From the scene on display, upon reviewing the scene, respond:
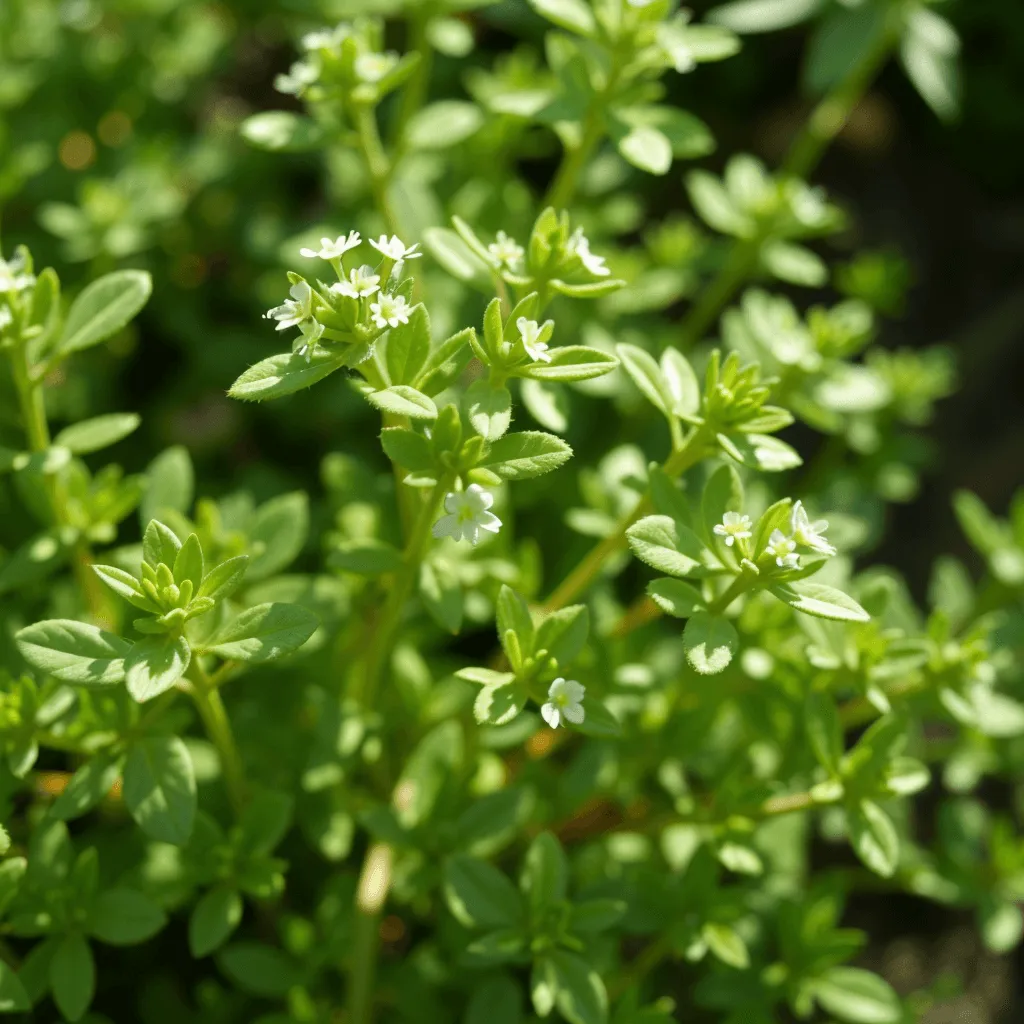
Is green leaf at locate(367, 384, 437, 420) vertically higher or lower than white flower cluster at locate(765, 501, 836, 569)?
higher

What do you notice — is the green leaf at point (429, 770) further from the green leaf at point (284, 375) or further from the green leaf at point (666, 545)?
the green leaf at point (284, 375)

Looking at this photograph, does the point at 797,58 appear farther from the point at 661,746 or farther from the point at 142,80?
the point at 661,746

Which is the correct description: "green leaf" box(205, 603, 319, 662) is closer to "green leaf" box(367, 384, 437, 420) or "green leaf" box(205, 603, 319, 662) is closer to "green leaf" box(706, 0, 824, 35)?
"green leaf" box(367, 384, 437, 420)

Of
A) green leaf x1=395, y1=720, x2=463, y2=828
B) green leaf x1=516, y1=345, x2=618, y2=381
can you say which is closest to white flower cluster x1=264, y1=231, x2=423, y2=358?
green leaf x1=516, y1=345, x2=618, y2=381

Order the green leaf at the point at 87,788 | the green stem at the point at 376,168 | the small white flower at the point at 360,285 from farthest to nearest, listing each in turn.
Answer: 1. the green stem at the point at 376,168
2. the green leaf at the point at 87,788
3. the small white flower at the point at 360,285

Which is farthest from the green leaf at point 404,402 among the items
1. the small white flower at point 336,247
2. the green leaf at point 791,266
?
the green leaf at point 791,266

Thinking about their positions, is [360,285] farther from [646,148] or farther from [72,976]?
[72,976]

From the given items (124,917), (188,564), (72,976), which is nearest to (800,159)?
(188,564)
